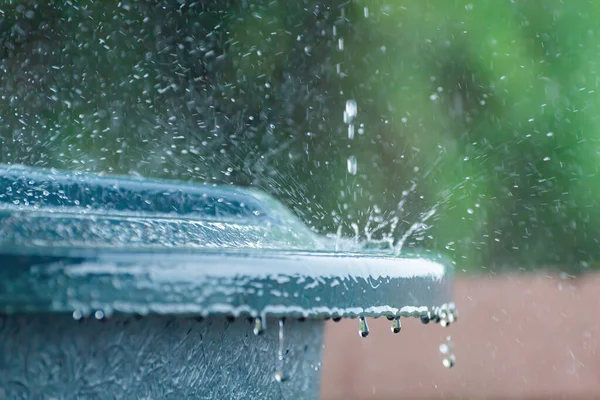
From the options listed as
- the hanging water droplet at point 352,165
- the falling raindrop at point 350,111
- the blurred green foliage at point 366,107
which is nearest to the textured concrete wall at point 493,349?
the blurred green foliage at point 366,107

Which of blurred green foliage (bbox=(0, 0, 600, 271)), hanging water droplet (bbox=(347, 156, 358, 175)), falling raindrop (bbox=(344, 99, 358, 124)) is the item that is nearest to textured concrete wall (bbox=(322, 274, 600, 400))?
blurred green foliage (bbox=(0, 0, 600, 271))

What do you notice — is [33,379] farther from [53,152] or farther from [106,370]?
[53,152]

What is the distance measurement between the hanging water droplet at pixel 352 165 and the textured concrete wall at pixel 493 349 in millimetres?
886

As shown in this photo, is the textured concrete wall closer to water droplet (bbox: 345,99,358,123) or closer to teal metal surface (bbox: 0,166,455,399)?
water droplet (bbox: 345,99,358,123)

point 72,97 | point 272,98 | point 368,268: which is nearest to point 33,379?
point 368,268

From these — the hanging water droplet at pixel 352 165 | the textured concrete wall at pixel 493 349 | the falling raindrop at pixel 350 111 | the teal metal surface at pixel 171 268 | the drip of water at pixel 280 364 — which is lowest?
the textured concrete wall at pixel 493 349

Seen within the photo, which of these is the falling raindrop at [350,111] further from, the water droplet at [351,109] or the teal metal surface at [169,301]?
the teal metal surface at [169,301]

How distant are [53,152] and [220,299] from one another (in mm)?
3237

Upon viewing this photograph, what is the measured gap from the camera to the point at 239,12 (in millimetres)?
4145

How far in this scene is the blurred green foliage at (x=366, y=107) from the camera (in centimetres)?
400

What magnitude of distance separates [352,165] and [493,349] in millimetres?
1323

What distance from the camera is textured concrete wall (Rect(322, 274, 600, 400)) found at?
4227mm

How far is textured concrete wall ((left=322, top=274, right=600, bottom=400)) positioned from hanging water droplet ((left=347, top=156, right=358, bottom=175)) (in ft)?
2.91

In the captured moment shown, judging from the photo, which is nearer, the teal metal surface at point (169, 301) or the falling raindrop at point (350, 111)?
the teal metal surface at point (169, 301)
